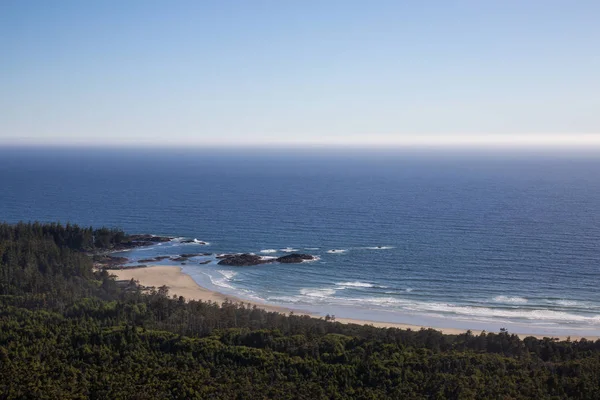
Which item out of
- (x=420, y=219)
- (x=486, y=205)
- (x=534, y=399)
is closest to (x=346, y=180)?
(x=486, y=205)

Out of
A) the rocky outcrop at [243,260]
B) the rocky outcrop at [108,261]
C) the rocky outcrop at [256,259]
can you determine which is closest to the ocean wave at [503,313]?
the rocky outcrop at [256,259]

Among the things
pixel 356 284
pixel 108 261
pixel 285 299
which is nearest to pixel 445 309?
pixel 356 284

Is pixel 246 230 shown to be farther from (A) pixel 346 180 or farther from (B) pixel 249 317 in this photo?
(A) pixel 346 180

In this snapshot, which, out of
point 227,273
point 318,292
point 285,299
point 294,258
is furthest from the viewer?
point 294,258

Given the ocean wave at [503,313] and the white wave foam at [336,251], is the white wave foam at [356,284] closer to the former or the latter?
the ocean wave at [503,313]

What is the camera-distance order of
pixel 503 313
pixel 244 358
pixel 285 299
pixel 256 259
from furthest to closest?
pixel 256 259
pixel 285 299
pixel 503 313
pixel 244 358

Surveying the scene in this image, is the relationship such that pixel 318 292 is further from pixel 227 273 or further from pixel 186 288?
pixel 186 288
